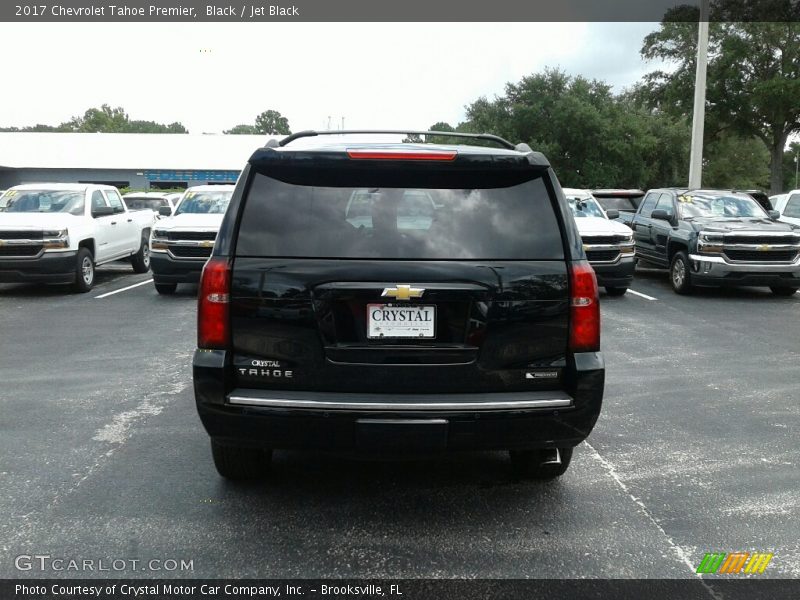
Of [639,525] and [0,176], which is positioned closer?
[639,525]

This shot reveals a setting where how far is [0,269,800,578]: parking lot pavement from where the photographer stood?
374 centimetres

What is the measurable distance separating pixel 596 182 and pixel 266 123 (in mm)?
140650

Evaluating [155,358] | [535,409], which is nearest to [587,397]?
[535,409]

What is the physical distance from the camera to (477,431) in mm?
3770

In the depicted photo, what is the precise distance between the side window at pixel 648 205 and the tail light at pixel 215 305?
13.0 meters

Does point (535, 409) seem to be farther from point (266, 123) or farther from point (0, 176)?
point (266, 123)

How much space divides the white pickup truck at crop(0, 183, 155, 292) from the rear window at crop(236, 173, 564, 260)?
33.6ft

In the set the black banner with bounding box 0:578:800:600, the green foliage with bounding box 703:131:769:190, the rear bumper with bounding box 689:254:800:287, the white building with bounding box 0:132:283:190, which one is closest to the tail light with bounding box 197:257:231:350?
the black banner with bounding box 0:578:800:600

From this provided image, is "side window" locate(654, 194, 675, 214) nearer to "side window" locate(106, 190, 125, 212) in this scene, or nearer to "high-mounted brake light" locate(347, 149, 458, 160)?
"side window" locate(106, 190, 125, 212)

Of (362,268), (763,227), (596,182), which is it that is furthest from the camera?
(596,182)

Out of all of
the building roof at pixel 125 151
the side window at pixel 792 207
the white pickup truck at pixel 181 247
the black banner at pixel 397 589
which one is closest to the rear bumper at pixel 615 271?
the side window at pixel 792 207

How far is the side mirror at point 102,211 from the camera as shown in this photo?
45.7 feet

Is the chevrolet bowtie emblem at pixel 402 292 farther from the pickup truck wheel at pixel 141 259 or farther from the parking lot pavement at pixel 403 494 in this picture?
the pickup truck wheel at pixel 141 259

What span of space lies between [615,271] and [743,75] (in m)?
33.2
